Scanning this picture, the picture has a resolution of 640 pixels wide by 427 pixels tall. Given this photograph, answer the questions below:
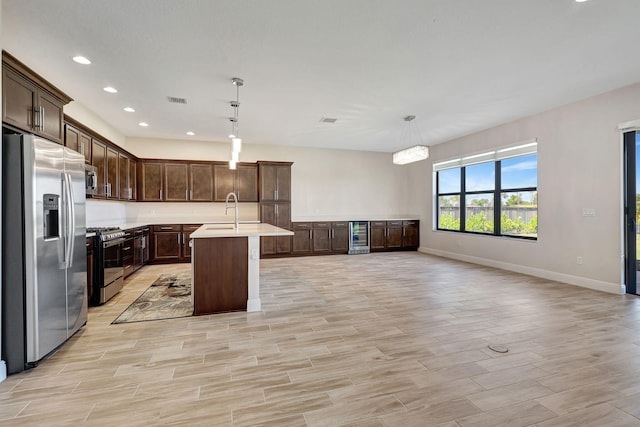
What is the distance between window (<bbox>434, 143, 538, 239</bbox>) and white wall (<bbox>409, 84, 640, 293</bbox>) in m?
0.22

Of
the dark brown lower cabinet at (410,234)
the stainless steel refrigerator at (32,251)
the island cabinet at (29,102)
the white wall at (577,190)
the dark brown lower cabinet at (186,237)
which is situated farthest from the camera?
the dark brown lower cabinet at (410,234)

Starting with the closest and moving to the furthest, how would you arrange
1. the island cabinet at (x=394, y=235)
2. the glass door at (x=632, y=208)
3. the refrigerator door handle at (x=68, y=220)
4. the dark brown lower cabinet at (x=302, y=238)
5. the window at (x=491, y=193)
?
the refrigerator door handle at (x=68, y=220) < the glass door at (x=632, y=208) < the window at (x=491, y=193) < the dark brown lower cabinet at (x=302, y=238) < the island cabinet at (x=394, y=235)

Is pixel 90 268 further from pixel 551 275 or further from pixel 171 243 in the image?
pixel 551 275

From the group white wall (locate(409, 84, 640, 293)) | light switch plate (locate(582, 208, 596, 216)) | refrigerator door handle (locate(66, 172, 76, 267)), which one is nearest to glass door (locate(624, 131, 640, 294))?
white wall (locate(409, 84, 640, 293))

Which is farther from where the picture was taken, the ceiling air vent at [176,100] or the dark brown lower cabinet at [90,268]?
the ceiling air vent at [176,100]

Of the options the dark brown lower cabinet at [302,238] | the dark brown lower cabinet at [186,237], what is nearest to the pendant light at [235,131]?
the dark brown lower cabinet at [186,237]

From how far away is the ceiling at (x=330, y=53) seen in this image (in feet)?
8.10

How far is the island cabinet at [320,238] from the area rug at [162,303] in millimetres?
2986

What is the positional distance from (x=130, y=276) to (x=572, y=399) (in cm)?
579

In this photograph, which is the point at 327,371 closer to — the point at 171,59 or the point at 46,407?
the point at 46,407

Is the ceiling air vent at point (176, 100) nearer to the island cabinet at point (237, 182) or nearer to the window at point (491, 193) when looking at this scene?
the island cabinet at point (237, 182)

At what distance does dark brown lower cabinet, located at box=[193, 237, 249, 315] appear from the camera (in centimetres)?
341

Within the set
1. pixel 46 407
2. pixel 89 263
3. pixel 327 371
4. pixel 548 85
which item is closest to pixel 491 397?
pixel 327 371

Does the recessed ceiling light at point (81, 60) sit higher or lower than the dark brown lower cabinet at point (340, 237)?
higher
